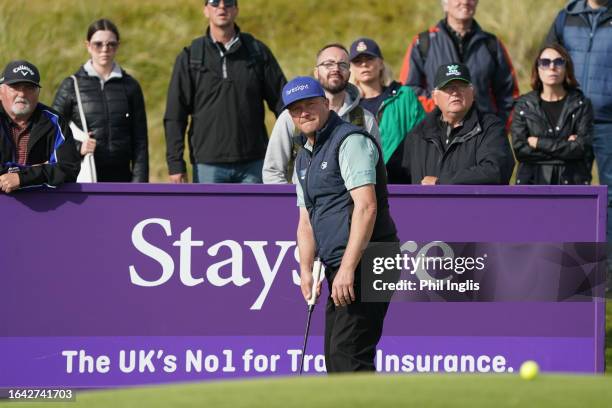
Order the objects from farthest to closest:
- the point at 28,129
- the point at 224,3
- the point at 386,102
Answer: the point at 224,3 → the point at 386,102 → the point at 28,129

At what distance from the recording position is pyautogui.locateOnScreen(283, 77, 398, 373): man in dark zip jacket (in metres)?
7.53

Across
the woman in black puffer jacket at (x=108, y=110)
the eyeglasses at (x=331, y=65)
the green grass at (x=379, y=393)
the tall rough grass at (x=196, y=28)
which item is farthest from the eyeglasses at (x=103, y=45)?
the green grass at (x=379, y=393)

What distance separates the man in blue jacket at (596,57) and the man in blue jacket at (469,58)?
509mm

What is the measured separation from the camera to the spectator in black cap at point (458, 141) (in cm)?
933

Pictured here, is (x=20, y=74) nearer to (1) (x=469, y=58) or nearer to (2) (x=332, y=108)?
(2) (x=332, y=108)

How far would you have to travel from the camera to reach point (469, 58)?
11422 millimetres

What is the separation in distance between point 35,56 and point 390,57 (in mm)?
4188

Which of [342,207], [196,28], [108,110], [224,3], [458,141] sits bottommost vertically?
[342,207]

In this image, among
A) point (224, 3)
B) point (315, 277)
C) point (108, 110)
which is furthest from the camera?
point (224, 3)

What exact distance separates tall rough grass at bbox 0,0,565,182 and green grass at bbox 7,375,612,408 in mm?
9888

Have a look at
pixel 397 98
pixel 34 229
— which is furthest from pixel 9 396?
pixel 397 98

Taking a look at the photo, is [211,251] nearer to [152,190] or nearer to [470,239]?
[152,190]

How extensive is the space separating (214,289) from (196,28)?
326 inches

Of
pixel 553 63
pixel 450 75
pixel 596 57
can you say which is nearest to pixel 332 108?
pixel 450 75
